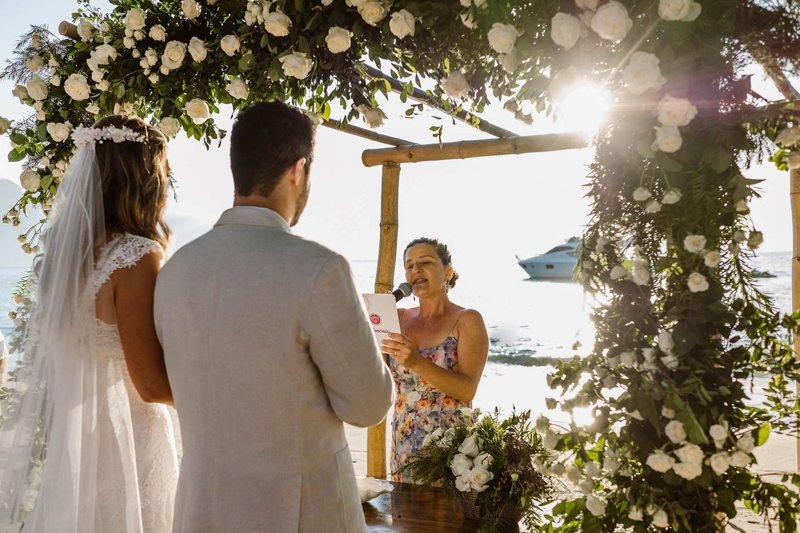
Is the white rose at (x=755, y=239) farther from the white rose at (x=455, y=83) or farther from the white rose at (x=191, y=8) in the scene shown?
the white rose at (x=191, y=8)

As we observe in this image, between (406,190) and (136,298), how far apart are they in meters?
56.3

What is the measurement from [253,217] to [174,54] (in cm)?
122

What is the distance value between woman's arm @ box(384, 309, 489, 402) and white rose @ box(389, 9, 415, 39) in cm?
138

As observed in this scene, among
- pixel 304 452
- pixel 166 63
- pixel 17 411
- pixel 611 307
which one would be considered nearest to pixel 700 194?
pixel 611 307

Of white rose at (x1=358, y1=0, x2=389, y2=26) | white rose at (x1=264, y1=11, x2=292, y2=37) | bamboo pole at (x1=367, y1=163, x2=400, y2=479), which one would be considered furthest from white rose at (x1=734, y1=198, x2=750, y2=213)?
bamboo pole at (x1=367, y1=163, x2=400, y2=479)

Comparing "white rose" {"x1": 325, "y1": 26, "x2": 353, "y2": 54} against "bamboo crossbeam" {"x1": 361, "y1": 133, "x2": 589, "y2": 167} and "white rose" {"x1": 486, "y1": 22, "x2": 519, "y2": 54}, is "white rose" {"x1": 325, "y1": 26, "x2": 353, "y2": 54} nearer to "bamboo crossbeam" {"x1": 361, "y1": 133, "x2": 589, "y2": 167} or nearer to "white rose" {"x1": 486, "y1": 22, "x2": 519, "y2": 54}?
"white rose" {"x1": 486, "y1": 22, "x2": 519, "y2": 54}

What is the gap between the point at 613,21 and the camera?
152 centimetres

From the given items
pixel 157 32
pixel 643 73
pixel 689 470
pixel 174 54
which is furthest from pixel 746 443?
pixel 157 32

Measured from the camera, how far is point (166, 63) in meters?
2.48

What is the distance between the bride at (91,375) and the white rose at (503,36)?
3.56ft

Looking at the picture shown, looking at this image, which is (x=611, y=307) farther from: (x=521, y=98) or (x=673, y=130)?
(x=521, y=98)

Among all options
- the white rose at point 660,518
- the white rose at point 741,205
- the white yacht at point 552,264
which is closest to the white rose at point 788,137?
the white rose at point 741,205

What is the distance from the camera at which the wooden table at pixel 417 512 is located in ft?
6.93

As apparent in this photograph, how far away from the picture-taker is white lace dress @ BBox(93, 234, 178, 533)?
1.94 metres
